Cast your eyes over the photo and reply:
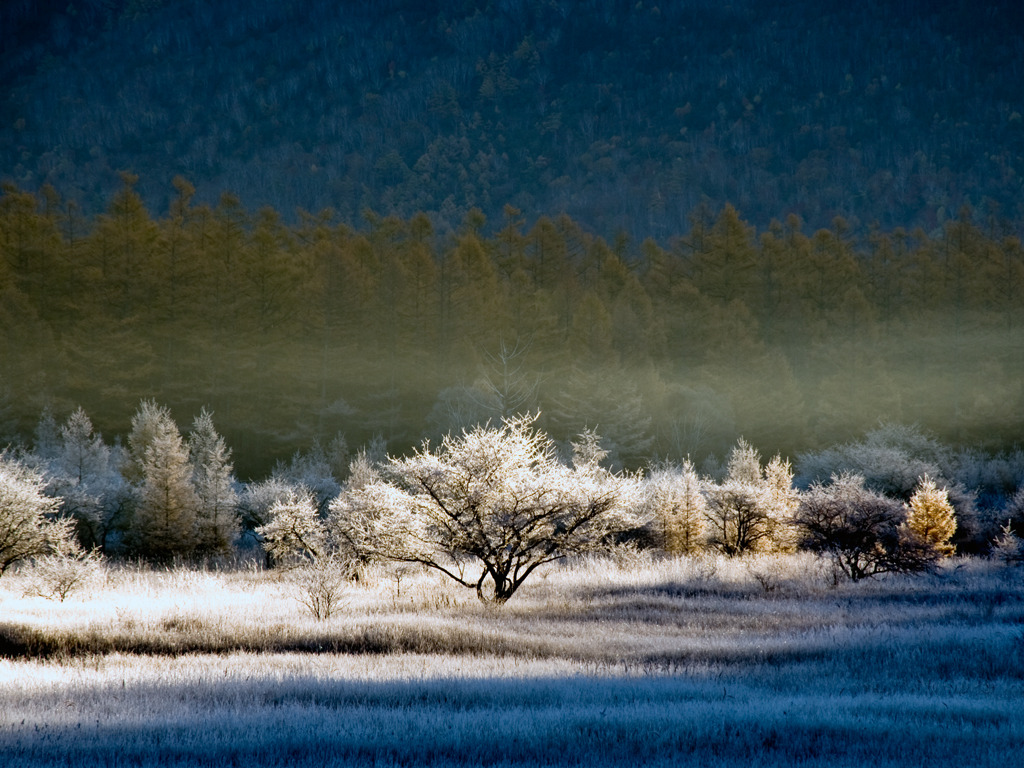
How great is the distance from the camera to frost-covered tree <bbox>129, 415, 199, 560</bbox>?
30.8 m

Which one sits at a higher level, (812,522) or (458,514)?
(458,514)

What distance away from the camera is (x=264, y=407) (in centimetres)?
5806

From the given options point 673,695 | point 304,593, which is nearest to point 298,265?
point 304,593

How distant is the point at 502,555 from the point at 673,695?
9.36 metres

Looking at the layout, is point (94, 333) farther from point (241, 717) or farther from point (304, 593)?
point (241, 717)

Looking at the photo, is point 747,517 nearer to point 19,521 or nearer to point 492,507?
point 492,507

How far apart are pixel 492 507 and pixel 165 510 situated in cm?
1648

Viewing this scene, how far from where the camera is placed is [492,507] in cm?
1850

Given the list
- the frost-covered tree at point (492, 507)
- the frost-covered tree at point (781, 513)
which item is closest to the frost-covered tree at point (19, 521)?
the frost-covered tree at point (492, 507)

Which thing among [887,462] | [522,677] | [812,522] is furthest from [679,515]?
[522,677]

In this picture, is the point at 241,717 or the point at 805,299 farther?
the point at 805,299

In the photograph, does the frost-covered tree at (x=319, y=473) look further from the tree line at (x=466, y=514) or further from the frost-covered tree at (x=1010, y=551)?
the frost-covered tree at (x=1010, y=551)

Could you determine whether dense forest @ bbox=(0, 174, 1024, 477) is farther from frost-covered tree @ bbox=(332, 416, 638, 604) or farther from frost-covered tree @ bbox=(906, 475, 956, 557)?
frost-covered tree @ bbox=(332, 416, 638, 604)

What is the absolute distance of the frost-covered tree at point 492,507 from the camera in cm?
1842
